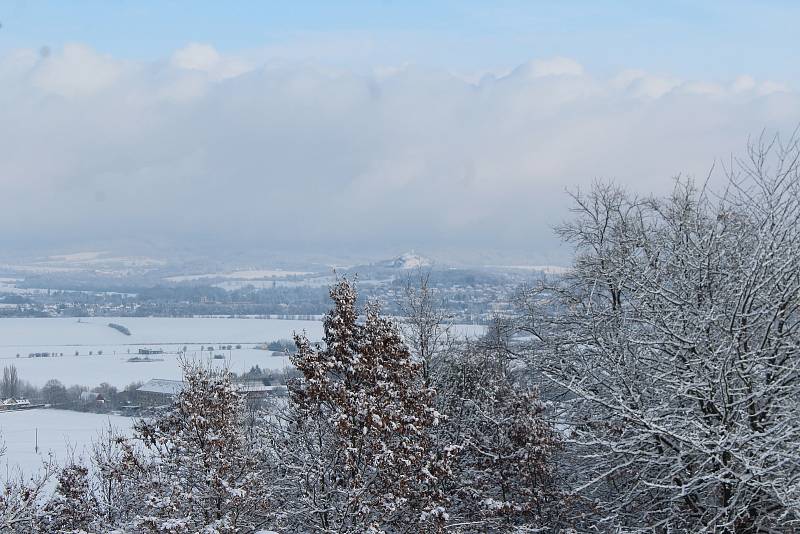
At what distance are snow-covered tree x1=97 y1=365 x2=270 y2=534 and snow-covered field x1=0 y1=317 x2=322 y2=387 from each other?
7098 centimetres

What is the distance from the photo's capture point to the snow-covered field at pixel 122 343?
10900 cm

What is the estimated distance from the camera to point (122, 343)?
152 meters

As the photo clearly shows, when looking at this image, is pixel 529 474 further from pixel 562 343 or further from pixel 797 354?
pixel 797 354

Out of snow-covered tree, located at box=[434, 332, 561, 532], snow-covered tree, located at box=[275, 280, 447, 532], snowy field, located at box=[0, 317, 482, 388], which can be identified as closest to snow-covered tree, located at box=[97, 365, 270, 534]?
snow-covered tree, located at box=[275, 280, 447, 532]

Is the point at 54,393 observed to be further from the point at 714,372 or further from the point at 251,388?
the point at 714,372

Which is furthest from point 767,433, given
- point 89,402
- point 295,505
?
point 89,402

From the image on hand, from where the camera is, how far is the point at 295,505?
1459 cm

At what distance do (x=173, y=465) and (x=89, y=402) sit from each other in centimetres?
8197

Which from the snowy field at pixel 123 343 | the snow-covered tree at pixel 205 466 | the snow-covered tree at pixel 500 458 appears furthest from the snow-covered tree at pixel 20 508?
the snowy field at pixel 123 343

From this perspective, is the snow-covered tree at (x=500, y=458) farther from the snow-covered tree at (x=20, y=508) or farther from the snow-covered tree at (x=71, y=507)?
the snow-covered tree at (x=71, y=507)

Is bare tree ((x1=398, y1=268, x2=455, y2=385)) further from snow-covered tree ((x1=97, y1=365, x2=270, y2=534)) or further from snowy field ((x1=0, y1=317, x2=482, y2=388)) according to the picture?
snowy field ((x1=0, y1=317, x2=482, y2=388))

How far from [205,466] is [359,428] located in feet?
11.5

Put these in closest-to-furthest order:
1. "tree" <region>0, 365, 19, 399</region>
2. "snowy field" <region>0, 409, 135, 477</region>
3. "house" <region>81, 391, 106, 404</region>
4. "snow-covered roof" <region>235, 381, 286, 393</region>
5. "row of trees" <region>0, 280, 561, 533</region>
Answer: "row of trees" <region>0, 280, 561, 533</region>
"snow-covered roof" <region>235, 381, 286, 393</region>
"snowy field" <region>0, 409, 135, 477</region>
"house" <region>81, 391, 106, 404</region>
"tree" <region>0, 365, 19, 399</region>

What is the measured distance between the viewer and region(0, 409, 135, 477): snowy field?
5277 centimetres
